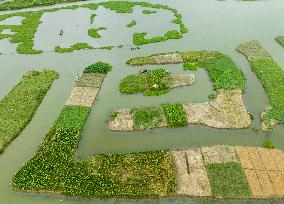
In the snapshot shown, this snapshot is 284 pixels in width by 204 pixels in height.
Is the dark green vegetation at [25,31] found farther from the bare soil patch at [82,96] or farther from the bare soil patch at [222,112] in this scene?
the bare soil patch at [222,112]

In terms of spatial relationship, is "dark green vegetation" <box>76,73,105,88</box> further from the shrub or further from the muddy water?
the muddy water

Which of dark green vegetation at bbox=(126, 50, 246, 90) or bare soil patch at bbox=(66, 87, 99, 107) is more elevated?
dark green vegetation at bbox=(126, 50, 246, 90)

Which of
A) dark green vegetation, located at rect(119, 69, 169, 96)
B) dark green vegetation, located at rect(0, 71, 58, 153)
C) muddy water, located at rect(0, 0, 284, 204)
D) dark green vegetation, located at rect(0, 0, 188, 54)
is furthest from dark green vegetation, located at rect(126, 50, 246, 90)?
dark green vegetation, located at rect(0, 71, 58, 153)

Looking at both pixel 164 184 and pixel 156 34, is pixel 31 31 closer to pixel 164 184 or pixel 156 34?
pixel 156 34

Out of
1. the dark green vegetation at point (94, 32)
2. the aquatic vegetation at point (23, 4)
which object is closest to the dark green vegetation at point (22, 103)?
the dark green vegetation at point (94, 32)

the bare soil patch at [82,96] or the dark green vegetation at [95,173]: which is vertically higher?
the bare soil patch at [82,96]

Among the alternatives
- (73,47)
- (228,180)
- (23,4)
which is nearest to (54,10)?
(23,4)
